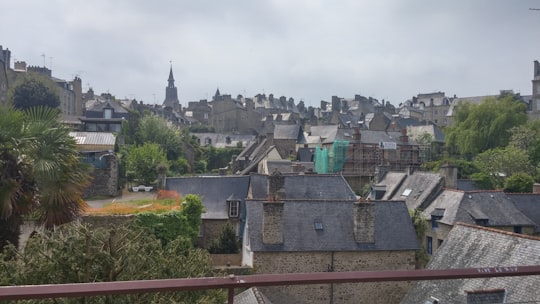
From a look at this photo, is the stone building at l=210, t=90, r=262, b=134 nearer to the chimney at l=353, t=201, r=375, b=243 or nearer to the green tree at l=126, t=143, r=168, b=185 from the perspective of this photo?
the green tree at l=126, t=143, r=168, b=185

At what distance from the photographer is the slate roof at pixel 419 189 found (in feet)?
91.2

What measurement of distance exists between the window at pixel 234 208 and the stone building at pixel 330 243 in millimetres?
4630

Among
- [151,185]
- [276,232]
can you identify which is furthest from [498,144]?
[276,232]

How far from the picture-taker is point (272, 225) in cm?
2039

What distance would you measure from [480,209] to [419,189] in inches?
187

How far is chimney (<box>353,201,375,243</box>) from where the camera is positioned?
69.7 feet

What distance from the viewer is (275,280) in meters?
2.94

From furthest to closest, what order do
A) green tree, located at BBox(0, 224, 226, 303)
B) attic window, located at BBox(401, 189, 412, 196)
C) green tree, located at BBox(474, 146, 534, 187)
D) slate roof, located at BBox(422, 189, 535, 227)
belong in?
green tree, located at BBox(474, 146, 534, 187) < attic window, located at BBox(401, 189, 412, 196) < slate roof, located at BBox(422, 189, 535, 227) < green tree, located at BBox(0, 224, 226, 303)

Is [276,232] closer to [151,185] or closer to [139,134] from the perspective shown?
[151,185]

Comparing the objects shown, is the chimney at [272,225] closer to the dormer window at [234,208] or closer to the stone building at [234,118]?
the dormer window at [234,208]

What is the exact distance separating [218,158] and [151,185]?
78.4ft

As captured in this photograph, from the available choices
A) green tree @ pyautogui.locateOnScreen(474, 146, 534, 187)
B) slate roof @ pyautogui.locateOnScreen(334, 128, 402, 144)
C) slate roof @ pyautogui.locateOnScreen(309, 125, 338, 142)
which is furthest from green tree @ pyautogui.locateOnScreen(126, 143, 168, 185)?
green tree @ pyautogui.locateOnScreen(474, 146, 534, 187)

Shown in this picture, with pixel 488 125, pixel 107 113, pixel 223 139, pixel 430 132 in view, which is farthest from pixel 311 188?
pixel 223 139

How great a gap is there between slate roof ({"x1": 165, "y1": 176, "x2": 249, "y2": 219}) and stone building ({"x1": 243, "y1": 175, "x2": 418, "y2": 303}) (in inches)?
230
